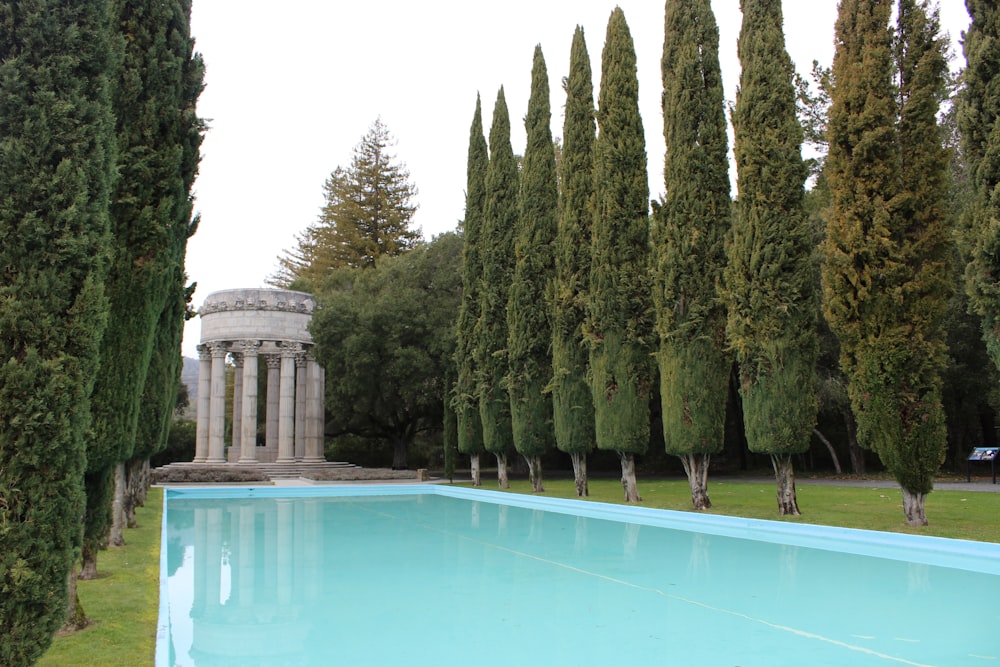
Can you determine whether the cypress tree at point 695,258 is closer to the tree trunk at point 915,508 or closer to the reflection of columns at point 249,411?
the tree trunk at point 915,508

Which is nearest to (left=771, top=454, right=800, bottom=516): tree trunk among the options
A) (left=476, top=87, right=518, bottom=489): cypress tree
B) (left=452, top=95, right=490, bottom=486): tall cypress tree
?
(left=476, top=87, right=518, bottom=489): cypress tree

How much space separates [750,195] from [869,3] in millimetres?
3752

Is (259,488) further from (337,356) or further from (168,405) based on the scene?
(168,405)

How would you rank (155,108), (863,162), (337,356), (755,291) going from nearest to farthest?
(155,108), (863,162), (755,291), (337,356)

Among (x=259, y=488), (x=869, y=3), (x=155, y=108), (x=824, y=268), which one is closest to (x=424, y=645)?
(x=155, y=108)

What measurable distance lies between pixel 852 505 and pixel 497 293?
1216 centimetres

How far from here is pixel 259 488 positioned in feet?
80.0

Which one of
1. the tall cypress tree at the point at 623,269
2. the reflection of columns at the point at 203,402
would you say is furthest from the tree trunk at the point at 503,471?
the reflection of columns at the point at 203,402

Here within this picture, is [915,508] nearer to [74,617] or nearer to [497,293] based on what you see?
[74,617]

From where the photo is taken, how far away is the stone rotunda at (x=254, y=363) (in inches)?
1284

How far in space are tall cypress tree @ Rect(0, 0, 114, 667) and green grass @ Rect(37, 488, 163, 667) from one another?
120 centimetres

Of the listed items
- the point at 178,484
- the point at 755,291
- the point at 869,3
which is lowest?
the point at 178,484

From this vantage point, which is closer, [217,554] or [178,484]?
[217,554]

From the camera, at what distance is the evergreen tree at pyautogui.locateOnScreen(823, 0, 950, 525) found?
40.1ft
